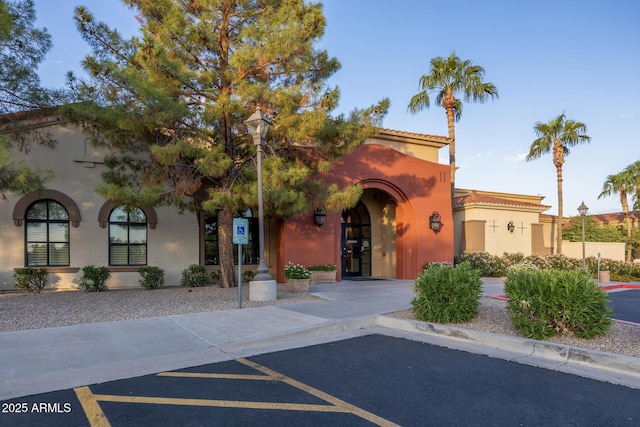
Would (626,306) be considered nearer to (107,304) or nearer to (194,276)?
(194,276)

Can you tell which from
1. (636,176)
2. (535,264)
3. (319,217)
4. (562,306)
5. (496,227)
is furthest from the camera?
(636,176)

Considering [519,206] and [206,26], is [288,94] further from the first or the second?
[519,206]

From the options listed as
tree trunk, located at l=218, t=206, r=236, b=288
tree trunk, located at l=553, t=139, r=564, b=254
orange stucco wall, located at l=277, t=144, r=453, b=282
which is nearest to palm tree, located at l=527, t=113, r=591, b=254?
tree trunk, located at l=553, t=139, r=564, b=254

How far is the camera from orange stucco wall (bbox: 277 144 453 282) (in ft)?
50.8

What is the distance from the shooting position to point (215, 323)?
807 cm

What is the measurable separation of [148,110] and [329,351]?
7586 millimetres

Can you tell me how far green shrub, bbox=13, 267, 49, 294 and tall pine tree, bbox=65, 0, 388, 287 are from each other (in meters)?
3.99

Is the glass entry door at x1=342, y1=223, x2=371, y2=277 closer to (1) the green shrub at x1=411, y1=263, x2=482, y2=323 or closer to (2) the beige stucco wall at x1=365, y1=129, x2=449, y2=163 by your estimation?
(2) the beige stucco wall at x1=365, y1=129, x2=449, y2=163

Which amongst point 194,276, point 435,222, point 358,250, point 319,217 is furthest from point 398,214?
point 194,276

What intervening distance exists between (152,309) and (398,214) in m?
11.3

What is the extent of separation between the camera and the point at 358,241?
64.3ft

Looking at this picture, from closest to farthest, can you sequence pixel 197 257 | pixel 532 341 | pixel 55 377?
pixel 55 377, pixel 532 341, pixel 197 257

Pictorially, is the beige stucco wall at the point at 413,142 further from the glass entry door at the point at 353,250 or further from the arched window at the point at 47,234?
the arched window at the point at 47,234

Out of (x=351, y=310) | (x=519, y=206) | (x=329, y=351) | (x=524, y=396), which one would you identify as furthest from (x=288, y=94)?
(x=519, y=206)
